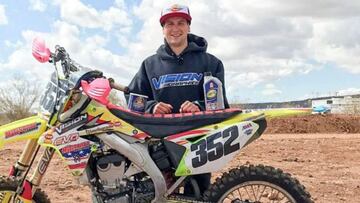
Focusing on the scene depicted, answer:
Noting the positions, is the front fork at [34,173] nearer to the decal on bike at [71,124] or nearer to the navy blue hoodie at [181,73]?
the decal on bike at [71,124]

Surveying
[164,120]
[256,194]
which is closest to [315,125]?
[256,194]

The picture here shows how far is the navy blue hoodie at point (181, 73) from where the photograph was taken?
4496 mm

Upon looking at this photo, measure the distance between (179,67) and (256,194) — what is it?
4.16ft

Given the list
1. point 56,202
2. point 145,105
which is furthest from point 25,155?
point 56,202

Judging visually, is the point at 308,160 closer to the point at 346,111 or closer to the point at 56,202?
the point at 56,202

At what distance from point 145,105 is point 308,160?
310 inches

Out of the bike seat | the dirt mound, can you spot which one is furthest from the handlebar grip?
the dirt mound

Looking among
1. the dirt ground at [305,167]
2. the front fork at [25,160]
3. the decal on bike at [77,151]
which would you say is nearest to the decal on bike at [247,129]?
the decal on bike at [77,151]

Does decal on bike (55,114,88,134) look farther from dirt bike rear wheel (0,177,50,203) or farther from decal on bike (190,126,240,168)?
decal on bike (190,126,240,168)

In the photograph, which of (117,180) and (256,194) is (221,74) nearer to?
(256,194)

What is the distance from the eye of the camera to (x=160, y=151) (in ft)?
13.4

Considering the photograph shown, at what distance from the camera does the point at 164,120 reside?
13.2 ft

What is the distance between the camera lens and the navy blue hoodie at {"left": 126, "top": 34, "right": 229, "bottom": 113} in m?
4.50

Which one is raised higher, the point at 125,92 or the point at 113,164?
the point at 125,92
